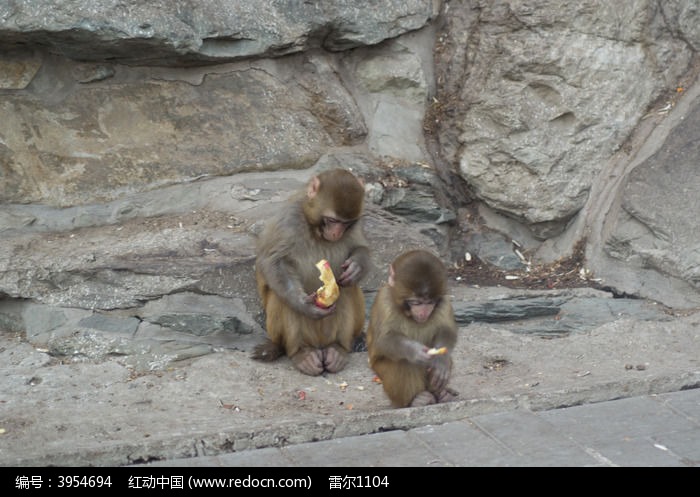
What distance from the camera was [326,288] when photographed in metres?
5.83

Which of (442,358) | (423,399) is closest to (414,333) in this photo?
(442,358)

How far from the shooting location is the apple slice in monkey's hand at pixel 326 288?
18.9 ft

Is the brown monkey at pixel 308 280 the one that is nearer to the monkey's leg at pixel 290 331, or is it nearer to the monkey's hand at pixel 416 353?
the monkey's leg at pixel 290 331

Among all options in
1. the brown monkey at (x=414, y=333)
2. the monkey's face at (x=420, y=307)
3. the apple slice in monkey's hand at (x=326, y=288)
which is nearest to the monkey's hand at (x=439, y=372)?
the brown monkey at (x=414, y=333)

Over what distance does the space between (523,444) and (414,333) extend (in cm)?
119

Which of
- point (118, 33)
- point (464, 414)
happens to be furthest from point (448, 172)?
point (464, 414)

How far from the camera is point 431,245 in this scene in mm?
6910

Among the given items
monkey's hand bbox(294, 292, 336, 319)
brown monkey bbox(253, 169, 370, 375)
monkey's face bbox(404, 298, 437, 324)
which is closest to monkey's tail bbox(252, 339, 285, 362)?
brown monkey bbox(253, 169, 370, 375)

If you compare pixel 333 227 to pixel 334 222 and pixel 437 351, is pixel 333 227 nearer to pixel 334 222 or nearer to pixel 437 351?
pixel 334 222

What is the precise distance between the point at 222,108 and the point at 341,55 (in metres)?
0.93

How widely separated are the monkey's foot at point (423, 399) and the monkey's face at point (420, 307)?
1.39 ft

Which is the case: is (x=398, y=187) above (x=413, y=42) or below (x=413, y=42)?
below
